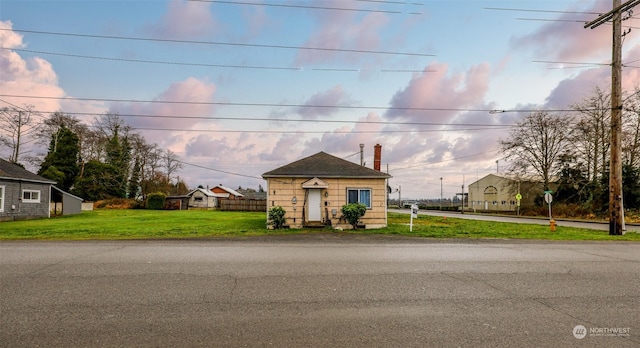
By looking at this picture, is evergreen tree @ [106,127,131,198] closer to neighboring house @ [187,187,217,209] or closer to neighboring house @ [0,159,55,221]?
neighboring house @ [187,187,217,209]

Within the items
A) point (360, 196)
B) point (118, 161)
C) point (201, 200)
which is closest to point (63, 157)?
point (118, 161)

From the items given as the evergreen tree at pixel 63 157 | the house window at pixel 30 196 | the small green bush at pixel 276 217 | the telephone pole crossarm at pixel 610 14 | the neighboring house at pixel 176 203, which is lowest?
the neighboring house at pixel 176 203

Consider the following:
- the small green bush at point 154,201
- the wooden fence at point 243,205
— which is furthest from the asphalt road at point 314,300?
the small green bush at point 154,201

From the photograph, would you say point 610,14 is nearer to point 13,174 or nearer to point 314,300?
point 314,300

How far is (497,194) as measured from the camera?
205 feet

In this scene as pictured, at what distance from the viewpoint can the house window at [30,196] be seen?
91.0 feet

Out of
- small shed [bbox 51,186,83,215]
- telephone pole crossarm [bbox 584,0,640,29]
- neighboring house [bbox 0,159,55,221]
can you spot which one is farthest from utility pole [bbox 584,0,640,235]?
small shed [bbox 51,186,83,215]

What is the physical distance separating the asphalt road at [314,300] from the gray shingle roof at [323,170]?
10787 millimetres

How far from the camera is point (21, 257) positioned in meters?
9.38

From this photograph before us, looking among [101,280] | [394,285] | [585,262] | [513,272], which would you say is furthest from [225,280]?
[585,262]

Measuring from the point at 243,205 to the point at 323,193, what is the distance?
97.4 ft

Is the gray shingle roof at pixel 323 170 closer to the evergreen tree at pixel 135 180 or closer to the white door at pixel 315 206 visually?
the white door at pixel 315 206

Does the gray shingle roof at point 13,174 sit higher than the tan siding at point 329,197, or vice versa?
the gray shingle roof at point 13,174

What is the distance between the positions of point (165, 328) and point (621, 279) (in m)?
8.29
